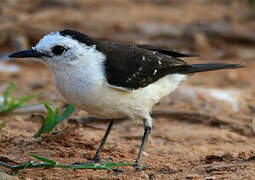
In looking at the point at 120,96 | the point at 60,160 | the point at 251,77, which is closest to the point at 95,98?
the point at 120,96

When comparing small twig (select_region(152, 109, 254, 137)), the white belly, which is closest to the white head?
the white belly

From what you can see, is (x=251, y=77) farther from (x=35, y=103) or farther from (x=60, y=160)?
(x=60, y=160)

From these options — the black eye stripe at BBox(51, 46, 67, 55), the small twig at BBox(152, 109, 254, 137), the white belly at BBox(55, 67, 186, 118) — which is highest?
the black eye stripe at BBox(51, 46, 67, 55)

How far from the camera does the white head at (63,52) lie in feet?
17.2

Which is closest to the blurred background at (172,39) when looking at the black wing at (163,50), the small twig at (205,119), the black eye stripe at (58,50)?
the small twig at (205,119)

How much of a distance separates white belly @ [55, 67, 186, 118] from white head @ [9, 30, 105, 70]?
140mm

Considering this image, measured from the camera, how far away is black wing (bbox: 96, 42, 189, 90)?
5.40 meters

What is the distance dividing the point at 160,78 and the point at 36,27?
5043 millimetres

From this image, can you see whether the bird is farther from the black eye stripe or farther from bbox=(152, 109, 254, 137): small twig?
bbox=(152, 109, 254, 137): small twig

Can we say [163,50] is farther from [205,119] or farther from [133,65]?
[205,119]

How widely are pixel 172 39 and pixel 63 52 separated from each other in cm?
568

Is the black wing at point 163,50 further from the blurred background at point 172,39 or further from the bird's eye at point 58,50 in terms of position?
the bird's eye at point 58,50

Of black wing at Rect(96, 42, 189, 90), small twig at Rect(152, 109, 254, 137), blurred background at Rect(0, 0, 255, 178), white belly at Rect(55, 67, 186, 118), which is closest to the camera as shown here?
white belly at Rect(55, 67, 186, 118)

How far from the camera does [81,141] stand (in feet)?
20.1
